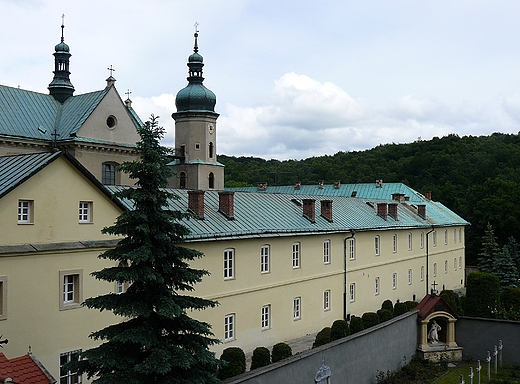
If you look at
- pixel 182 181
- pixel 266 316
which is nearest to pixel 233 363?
pixel 266 316

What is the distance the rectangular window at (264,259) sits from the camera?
26.2 metres

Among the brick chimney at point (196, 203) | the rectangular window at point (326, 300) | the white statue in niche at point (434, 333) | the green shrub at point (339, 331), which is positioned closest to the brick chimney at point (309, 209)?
the rectangular window at point (326, 300)

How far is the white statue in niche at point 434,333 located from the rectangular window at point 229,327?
9.39 m

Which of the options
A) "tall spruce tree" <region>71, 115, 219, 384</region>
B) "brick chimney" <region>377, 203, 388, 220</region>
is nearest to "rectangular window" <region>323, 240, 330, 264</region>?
"brick chimney" <region>377, 203, 388, 220</region>

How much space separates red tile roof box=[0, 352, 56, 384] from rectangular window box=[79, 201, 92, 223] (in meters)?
6.21

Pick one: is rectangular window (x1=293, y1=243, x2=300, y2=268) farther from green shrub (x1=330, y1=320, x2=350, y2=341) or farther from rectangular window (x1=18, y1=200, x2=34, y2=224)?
Result: rectangular window (x1=18, y1=200, x2=34, y2=224)

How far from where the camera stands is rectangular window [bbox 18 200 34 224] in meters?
16.2

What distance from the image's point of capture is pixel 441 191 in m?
77.6

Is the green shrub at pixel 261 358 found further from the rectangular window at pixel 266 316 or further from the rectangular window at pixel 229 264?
the rectangular window at pixel 266 316

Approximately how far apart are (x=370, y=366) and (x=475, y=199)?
52.4 metres

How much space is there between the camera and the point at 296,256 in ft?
94.2

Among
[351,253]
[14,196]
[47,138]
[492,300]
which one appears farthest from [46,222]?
[492,300]

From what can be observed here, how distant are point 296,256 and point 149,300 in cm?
1692

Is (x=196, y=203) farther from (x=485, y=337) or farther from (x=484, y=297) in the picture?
(x=484, y=297)
